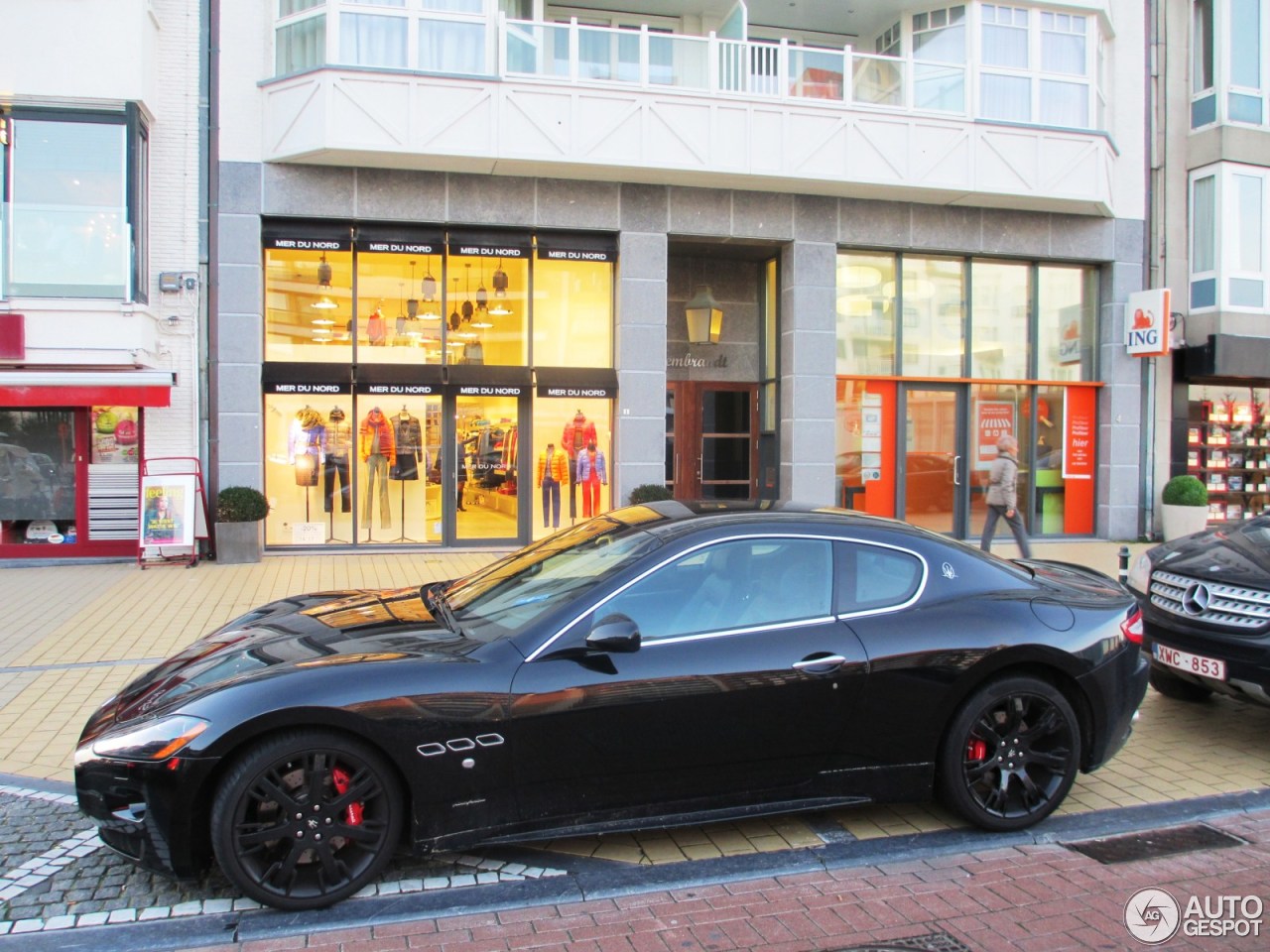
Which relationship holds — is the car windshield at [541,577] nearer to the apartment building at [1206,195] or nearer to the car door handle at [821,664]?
the car door handle at [821,664]

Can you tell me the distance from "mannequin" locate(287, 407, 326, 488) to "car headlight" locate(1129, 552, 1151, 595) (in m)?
10.6

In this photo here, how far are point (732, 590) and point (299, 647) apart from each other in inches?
74.7

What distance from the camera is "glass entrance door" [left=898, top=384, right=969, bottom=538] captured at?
15422mm

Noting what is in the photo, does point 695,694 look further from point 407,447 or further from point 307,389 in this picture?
point 307,389

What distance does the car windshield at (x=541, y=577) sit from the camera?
4.26 metres

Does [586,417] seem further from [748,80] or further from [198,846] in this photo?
[198,846]

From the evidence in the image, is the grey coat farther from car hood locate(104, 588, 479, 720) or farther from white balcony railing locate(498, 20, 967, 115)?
car hood locate(104, 588, 479, 720)

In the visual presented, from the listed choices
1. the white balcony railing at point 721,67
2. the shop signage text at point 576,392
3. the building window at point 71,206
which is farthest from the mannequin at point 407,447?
the white balcony railing at point 721,67

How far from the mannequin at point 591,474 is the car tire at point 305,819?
35.2ft

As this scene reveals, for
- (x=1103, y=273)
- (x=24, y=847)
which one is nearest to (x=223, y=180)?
(x=24, y=847)

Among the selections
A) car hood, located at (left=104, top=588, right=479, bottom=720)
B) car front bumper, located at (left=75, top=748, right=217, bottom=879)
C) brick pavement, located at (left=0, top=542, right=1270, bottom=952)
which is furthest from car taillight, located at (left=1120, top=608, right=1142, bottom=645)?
car front bumper, located at (left=75, top=748, right=217, bottom=879)

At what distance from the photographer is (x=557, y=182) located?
13.9 meters

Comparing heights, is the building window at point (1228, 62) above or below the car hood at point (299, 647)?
above

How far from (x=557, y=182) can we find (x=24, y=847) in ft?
37.1
